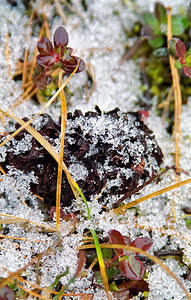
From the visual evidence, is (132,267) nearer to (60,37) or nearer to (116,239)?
(116,239)

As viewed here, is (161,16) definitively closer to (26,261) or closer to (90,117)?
(90,117)

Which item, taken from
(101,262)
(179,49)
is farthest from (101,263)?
(179,49)

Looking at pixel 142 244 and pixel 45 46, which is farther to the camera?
pixel 45 46

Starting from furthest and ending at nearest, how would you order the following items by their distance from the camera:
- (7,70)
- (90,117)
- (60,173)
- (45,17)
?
(45,17)
(7,70)
(90,117)
(60,173)

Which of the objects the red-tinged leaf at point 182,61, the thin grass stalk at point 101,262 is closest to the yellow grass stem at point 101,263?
the thin grass stalk at point 101,262

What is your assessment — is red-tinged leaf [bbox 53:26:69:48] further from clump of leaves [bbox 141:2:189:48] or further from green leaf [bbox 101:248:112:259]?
green leaf [bbox 101:248:112:259]

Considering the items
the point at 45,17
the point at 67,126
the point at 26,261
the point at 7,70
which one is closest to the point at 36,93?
the point at 7,70
